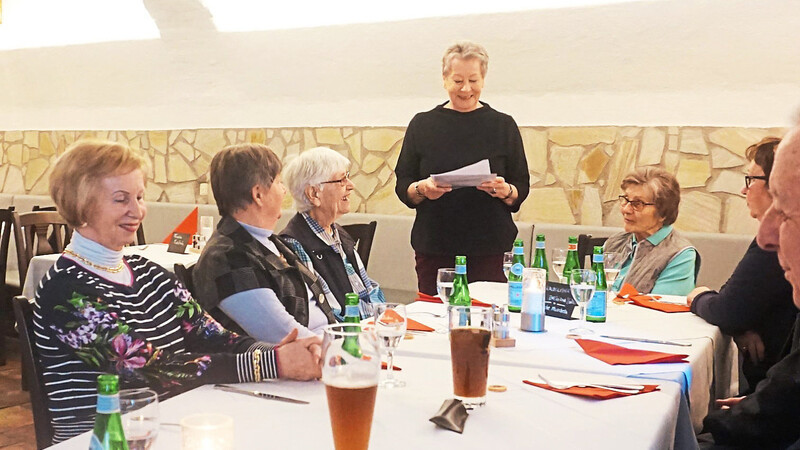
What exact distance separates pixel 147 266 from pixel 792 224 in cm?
140

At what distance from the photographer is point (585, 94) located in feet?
15.9

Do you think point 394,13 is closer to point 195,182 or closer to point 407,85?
point 407,85

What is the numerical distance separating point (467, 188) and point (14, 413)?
2.42 m

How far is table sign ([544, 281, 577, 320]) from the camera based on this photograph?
2.42 meters

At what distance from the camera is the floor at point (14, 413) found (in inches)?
133

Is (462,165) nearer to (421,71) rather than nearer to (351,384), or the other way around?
(421,71)

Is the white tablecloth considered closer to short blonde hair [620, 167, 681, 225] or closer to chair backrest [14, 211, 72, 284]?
chair backrest [14, 211, 72, 284]

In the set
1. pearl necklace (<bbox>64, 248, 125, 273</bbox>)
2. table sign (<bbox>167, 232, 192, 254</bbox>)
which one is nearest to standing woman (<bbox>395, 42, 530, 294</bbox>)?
table sign (<bbox>167, 232, 192, 254</bbox>)

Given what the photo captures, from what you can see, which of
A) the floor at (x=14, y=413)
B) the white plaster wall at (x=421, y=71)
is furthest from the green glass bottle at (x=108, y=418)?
the white plaster wall at (x=421, y=71)

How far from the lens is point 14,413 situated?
3.78 metres

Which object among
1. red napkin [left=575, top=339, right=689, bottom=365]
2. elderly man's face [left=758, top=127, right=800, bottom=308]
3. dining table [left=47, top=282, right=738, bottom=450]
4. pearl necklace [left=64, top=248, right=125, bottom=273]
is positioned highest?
elderly man's face [left=758, top=127, right=800, bottom=308]

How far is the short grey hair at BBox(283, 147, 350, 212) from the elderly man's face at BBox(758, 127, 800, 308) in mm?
1700

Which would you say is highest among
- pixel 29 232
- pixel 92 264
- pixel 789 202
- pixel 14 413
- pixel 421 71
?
pixel 421 71

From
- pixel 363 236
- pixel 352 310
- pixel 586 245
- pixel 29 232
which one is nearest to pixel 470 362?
pixel 352 310
